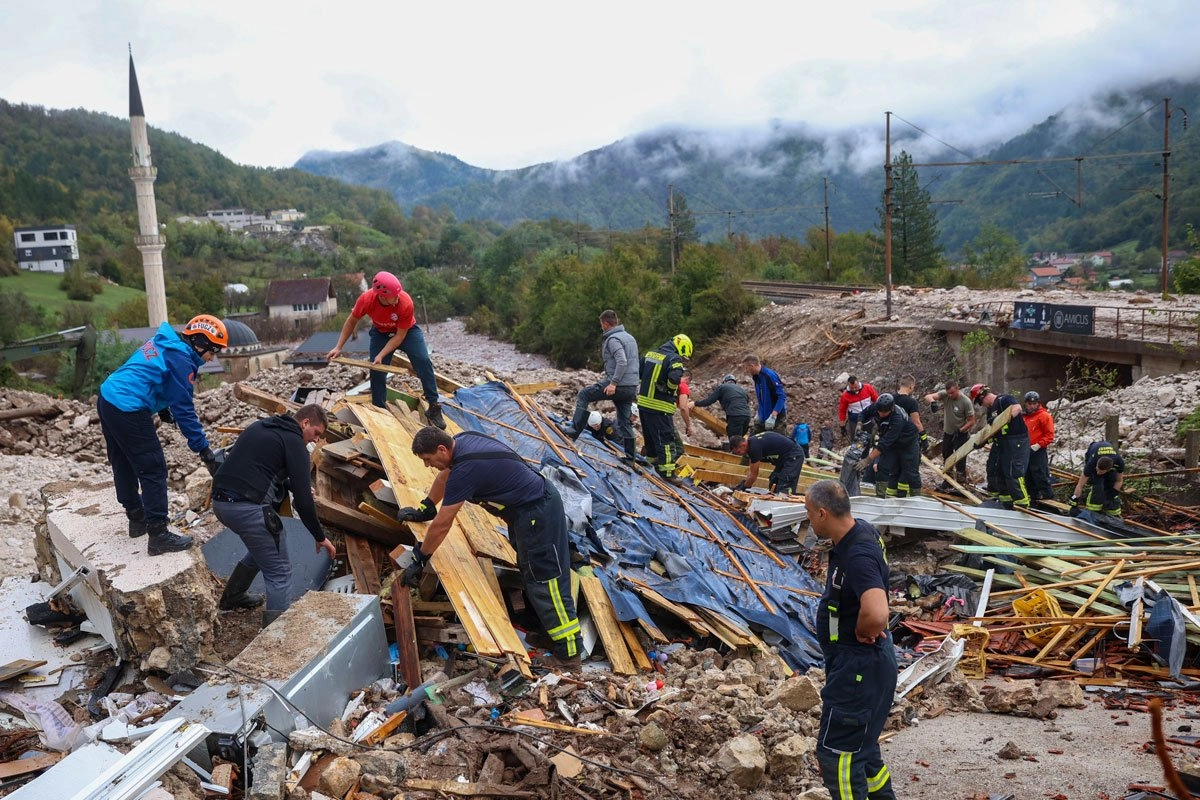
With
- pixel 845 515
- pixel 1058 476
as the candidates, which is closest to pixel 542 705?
pixel 845 515

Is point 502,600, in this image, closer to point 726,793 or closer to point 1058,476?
point 726,793

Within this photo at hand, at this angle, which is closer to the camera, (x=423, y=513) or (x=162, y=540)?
(x=162, y=540)

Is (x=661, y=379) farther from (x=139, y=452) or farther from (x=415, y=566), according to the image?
(x=139, y=452)

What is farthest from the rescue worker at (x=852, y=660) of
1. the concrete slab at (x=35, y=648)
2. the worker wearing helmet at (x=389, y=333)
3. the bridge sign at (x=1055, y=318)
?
the bridge sign at (x=1055, y=318)

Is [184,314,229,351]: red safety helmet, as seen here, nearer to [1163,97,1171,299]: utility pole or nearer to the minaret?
[1163,97,1171,299]: utility pole

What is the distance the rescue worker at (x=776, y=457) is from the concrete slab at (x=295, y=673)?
5359 millimetres

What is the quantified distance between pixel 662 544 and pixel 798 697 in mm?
2338

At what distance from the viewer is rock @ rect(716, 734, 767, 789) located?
416cm

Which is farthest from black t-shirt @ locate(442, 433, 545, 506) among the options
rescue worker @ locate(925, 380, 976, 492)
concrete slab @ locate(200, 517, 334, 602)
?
rescue worker @ locate(925, 380, 976, 492)

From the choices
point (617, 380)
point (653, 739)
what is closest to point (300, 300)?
point (617, 380)

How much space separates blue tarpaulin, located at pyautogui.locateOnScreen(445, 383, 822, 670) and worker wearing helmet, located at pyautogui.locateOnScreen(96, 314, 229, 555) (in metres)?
2.84

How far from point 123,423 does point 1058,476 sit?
10215mm

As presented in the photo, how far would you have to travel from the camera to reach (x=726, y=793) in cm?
415

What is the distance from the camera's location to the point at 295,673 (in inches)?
165
